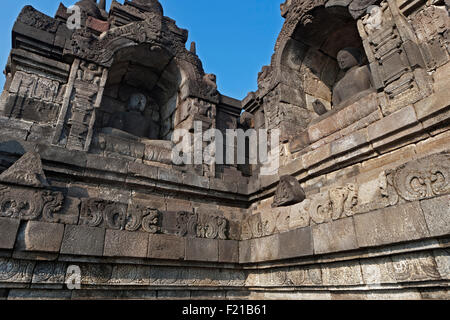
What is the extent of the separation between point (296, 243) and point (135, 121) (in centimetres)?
531

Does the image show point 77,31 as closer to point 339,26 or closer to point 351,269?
point 339,26

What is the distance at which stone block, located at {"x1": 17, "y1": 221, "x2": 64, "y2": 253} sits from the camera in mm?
4043

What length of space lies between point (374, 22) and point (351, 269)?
13.4 ft

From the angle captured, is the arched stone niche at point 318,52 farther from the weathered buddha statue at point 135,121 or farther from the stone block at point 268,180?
the weathered buddha statue at point 135,121

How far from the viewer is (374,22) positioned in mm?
5016

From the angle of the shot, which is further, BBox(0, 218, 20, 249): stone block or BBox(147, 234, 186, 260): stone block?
BBox(147, 234, 186, 260): stone block

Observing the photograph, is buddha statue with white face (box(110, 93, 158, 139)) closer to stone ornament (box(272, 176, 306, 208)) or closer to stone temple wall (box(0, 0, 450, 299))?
stone temple wall (box(0, 0, 450, 299))

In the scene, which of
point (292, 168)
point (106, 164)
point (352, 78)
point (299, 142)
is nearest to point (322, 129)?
point (299, 142)

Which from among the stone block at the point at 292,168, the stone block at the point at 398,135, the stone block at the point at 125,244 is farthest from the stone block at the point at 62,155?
the stone block at the point at 398,135

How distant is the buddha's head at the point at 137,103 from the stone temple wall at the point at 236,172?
3 centimetres

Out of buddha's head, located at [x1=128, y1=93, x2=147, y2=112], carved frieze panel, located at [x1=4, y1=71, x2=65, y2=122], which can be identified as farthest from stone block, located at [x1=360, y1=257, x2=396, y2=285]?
buddha's head, located at [x1=128, y1=93, x2=147, y2=112]

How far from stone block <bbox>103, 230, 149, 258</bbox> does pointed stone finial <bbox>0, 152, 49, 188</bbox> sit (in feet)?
4.28

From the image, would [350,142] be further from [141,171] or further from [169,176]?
[141,171]
